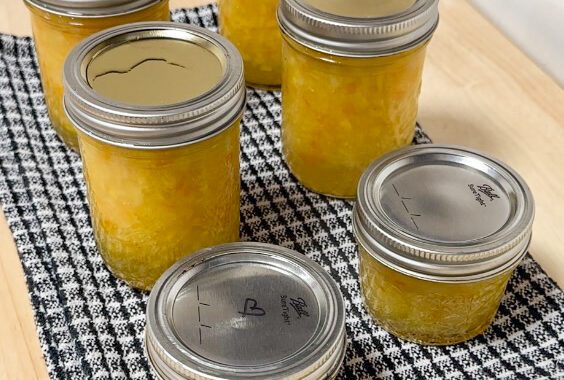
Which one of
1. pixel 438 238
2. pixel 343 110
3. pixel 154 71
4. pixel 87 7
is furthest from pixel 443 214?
pixel 87 7

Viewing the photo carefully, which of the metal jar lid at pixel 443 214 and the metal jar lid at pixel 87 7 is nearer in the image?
the metal jar lid at pixel 443 214

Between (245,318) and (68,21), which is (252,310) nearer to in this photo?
(245,318)

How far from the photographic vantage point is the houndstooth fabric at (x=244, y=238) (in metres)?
0.72

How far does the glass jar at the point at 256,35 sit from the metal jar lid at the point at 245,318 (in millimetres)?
368

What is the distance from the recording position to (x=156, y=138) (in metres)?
0.70

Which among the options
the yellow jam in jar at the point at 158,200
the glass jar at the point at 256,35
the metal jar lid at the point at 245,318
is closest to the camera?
the metal jar lid at the point at 245,318

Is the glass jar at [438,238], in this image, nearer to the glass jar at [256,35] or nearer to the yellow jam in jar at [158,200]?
the yellow jam in jar at [158,200]

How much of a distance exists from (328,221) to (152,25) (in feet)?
0.84

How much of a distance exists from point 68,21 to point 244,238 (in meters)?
0.28

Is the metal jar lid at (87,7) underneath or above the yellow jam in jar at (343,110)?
above

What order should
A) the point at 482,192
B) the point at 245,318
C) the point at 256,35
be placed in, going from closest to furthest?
1. the point at 245,318
2. the point at 482,192
3. the point at 256,35

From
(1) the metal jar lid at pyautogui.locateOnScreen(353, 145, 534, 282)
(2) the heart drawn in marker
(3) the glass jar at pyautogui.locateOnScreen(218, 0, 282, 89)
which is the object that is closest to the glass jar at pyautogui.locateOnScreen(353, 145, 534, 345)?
(1) the metal jar lid at pyautogui.locateOnScreen(353, 145, 534, 282)

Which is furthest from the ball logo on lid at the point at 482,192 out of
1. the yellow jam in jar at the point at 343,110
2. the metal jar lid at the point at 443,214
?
the yellow jam in jar at the point at 343,110

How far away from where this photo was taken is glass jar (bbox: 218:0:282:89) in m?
0.99
